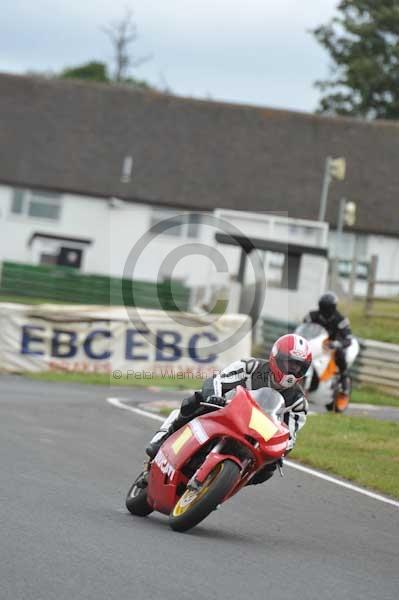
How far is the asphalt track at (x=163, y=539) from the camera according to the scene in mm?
6841

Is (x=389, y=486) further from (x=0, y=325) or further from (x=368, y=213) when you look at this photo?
(x=368, y=213)

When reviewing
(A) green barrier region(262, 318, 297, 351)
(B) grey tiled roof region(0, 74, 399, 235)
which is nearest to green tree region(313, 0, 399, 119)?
(B) grey tiled roof region(0, 74, 399, 235)

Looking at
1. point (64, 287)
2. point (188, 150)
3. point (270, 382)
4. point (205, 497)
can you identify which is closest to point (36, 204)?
point (188, 150)

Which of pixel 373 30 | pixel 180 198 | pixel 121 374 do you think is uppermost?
pixel 373 30

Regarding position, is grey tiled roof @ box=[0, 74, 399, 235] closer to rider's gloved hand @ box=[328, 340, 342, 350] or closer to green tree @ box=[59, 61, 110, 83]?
rider's gloved hand @ box=[328, 340, 342, 350]

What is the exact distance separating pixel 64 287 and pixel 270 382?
111 ft

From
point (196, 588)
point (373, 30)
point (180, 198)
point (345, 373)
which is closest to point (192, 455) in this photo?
point (196, 588)

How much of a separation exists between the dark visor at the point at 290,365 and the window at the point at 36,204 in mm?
42163

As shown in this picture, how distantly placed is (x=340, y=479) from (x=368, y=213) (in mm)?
37538

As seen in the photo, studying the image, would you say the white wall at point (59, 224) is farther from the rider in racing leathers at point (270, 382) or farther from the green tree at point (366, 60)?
the rider in racing leathers at point (270, 382)

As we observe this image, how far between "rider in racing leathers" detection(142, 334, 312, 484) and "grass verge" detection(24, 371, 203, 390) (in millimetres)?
13586

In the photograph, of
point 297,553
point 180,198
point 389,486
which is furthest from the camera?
point 180,198

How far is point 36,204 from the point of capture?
50.8m

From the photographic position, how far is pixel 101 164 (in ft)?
167
